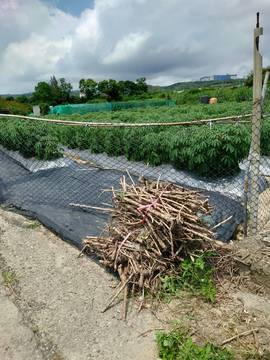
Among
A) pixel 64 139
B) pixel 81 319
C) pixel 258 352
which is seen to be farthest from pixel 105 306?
pixel 64 139

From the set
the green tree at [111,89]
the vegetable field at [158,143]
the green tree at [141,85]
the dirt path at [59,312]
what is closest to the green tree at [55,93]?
the green tree at [111,89]

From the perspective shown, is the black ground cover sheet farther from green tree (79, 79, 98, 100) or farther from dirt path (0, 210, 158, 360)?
green tree (79, 79, 98, 100)

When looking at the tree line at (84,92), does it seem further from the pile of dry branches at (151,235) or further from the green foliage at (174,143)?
the pile of dry branches at (151,235)

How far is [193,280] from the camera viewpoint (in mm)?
3260

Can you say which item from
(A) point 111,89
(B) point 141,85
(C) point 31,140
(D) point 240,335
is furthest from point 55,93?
(D) point 240,335

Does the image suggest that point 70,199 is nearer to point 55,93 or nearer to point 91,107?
point 91,107

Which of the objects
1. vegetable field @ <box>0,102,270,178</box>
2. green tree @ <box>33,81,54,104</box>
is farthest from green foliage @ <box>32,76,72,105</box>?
vegetable field @ <box>0,102,270,178</box>

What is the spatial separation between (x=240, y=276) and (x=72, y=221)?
6.80 ft

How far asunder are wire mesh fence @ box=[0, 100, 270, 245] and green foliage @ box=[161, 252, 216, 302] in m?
0.57

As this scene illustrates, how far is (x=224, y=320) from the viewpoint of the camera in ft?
9.31

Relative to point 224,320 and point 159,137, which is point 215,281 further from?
point 159,137

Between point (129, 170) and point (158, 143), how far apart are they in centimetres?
84

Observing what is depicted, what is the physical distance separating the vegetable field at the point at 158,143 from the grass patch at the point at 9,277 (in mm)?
4021

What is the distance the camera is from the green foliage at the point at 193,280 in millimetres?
3145
